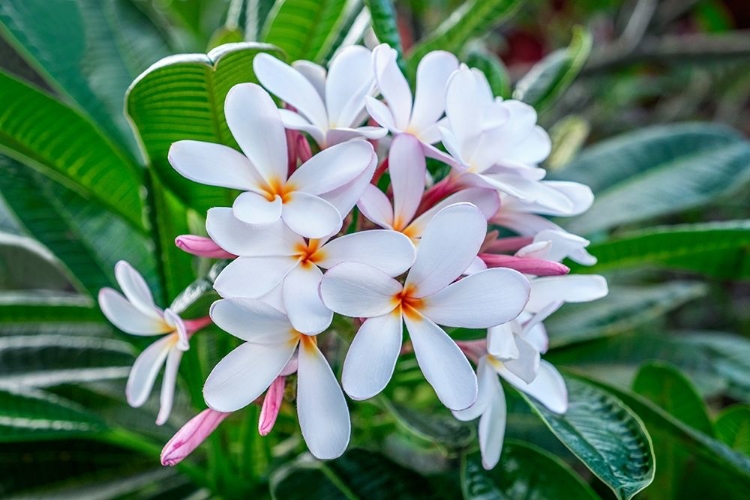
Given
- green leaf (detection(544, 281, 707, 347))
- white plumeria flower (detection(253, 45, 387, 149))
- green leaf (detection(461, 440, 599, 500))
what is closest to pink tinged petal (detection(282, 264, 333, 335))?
white plumeria flower (detection(253, 45, 387, 149))

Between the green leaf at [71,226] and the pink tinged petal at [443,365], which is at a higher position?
the pink tinged petal at [443,365]

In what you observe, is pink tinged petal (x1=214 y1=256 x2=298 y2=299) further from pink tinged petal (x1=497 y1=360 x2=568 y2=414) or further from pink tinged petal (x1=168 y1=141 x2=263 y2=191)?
pink tinged petal (x1=497 y1=360 x2=568 y2=414)

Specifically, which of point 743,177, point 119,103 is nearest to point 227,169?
point 119,103

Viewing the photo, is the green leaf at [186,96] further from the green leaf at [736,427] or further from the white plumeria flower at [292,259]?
the green leaf at [736,427]

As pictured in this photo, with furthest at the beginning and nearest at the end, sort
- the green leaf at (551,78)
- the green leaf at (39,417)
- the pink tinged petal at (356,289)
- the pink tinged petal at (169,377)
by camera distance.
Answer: the green leaf at (551,78)
the green leaf at (39,417)
the pink tinged petal at (169,377)
the pink tinged petal at (356,289)

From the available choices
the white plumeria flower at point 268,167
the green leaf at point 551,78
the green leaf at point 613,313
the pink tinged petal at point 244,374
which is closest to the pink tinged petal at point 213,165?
the white plumeria flower at point 268,167

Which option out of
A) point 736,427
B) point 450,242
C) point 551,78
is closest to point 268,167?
point 450,242
